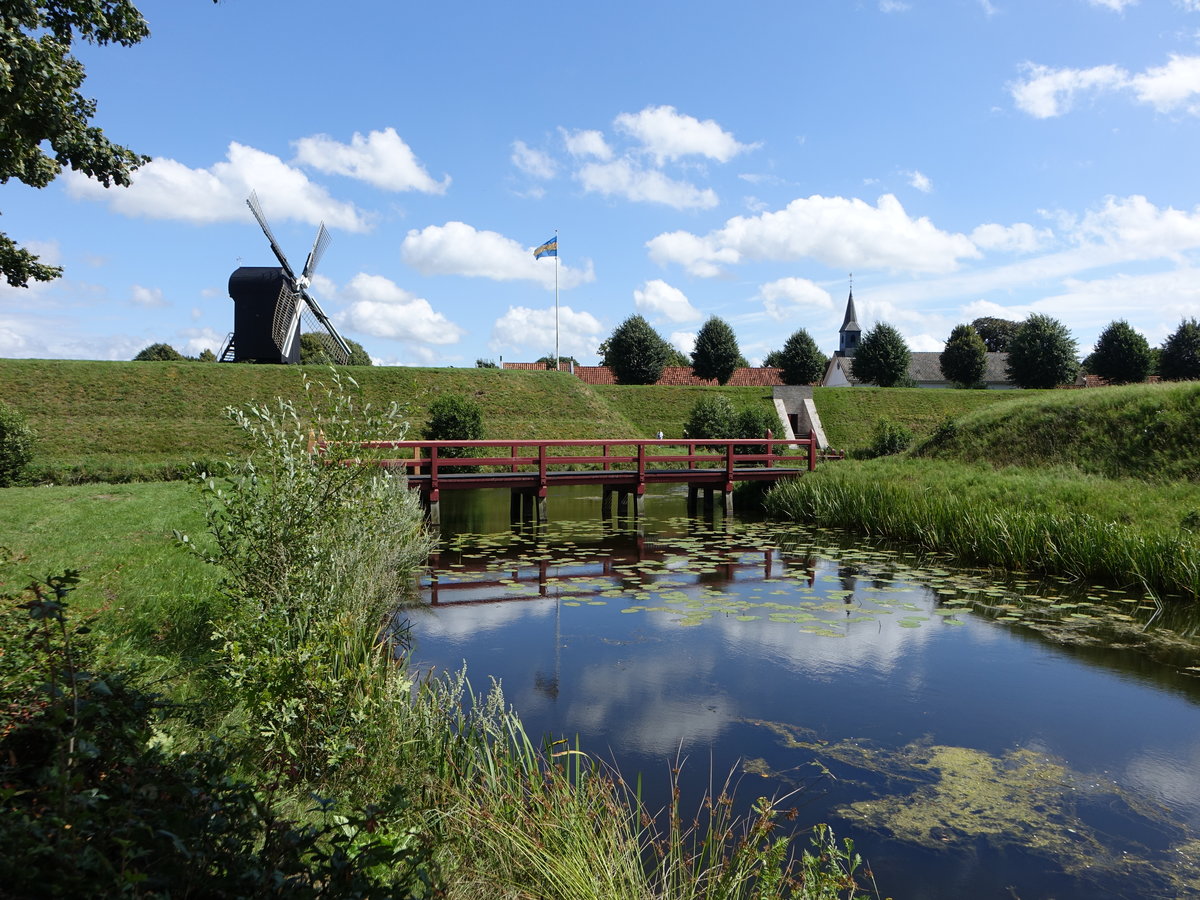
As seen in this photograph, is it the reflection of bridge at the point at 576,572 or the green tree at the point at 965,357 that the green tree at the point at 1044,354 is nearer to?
the green tree at the point at 965,357

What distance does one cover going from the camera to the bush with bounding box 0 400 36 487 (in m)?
18.9

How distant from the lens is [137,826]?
7.66ft

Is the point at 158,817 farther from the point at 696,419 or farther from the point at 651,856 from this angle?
the point at 696,419

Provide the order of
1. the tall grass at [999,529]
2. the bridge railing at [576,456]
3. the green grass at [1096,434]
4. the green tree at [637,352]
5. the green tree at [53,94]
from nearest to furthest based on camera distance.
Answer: the green tree at [53,94]
the tall grass at [999,529]
the green grass at [1096,434]
the bridge railing at [576,456]
the green tree at [637,352]

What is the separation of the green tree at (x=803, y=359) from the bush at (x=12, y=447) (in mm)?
38829

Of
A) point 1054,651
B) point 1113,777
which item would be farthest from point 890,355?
point 1113,777

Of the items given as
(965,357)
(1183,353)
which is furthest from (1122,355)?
(965,357)

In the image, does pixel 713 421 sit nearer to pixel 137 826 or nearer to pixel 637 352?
pixel 637 352

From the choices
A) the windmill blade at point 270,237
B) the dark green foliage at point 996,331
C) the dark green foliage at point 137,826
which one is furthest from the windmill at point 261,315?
the dark green foliage at point 996,331

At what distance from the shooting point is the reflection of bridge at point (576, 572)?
10.6m

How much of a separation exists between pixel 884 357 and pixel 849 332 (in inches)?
1120

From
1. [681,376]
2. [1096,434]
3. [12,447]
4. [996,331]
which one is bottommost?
[12,447]

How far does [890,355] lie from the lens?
46.9m

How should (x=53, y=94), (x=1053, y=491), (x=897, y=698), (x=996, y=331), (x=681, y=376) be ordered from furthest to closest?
(x=996, y=331)
(x=681, y=376)
(x=1053, y=491)
(x=53, y=94)
(x=897, y=698)
